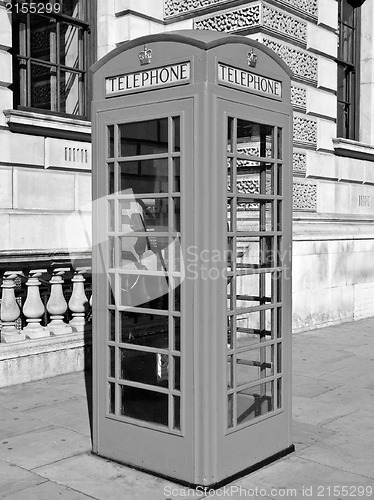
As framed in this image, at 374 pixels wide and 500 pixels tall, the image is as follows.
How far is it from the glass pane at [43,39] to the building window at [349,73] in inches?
190

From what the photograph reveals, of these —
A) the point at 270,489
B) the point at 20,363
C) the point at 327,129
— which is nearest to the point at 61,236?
the point at 20,363

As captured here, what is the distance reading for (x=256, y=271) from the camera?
13.6 feet

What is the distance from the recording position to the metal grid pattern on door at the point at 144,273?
150 inches

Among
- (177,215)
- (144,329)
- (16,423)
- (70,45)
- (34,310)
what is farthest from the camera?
(70,45)

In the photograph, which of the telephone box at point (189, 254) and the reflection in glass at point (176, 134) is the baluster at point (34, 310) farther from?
the reflection in glass at point (176, 134)

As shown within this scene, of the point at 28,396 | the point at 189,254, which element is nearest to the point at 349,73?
the point at 28,396

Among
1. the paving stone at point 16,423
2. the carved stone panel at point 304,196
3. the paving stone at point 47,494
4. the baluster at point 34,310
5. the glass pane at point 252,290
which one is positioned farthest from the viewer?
the carved stone panel at point 304,196

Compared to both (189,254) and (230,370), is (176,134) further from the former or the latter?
(230,370)

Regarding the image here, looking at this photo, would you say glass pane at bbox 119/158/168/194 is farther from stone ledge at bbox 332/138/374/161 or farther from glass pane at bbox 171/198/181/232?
stone ledge at bbox 332/138/374/161

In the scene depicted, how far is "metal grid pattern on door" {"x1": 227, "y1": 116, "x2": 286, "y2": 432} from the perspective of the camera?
3.88 m

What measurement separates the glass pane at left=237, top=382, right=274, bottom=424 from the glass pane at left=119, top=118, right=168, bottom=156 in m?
1.53

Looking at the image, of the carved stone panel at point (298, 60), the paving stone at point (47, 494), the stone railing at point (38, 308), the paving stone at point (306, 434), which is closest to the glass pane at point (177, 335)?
the paving stone at point (47, 494)

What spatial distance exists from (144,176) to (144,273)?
0.56m

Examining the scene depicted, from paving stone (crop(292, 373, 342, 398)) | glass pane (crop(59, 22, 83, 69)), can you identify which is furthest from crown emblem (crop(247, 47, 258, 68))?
glass pane (crop(59, 22, 83, 69))
